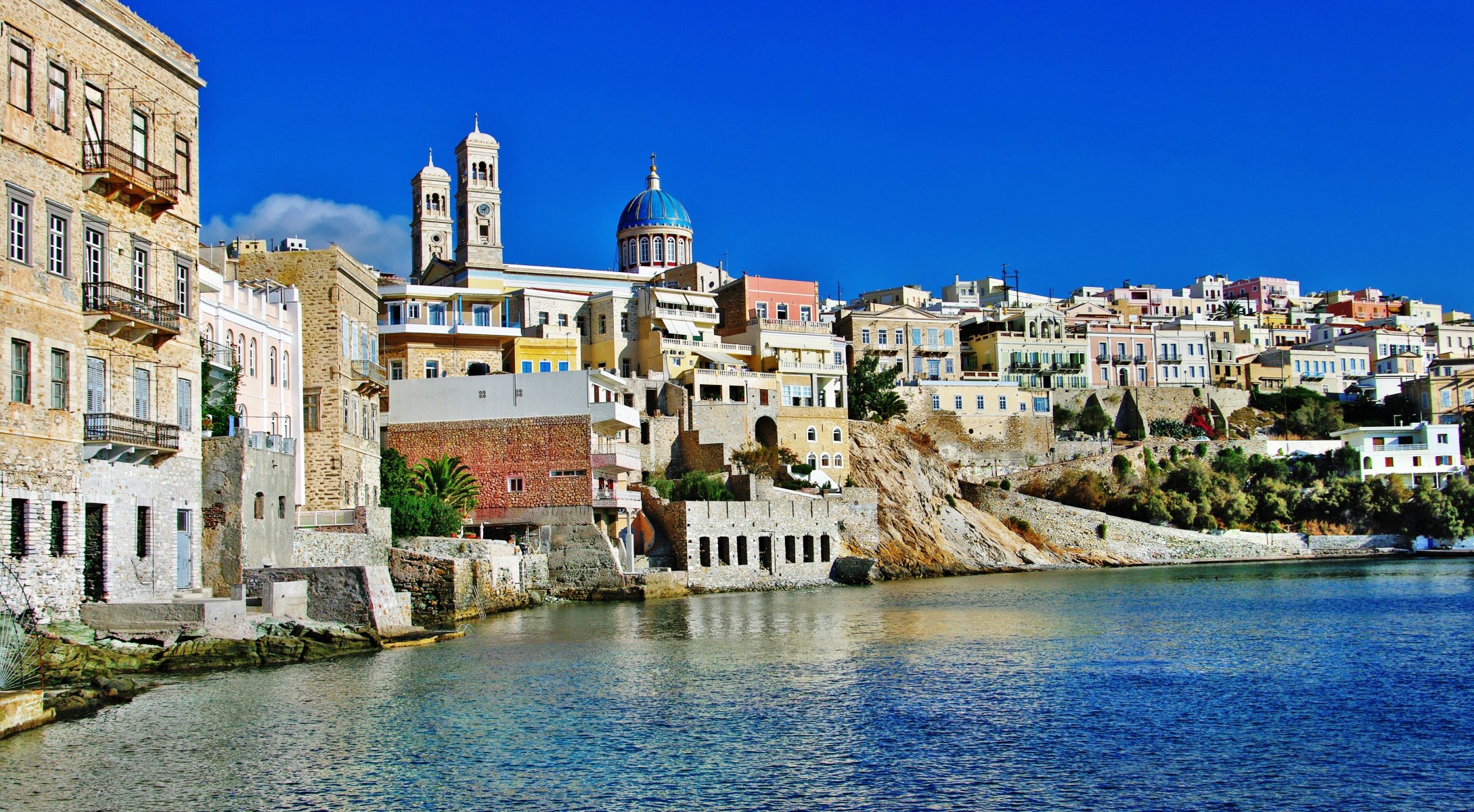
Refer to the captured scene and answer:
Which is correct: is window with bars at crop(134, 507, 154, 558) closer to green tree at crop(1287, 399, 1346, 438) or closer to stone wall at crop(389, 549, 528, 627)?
stone wall at crop(389, 549, 528, 627)

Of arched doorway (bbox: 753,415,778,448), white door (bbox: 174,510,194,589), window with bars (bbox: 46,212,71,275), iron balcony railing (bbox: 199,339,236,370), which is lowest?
white door (bbox: 174,510,194,589)

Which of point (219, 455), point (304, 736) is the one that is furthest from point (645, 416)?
point (304, 736)

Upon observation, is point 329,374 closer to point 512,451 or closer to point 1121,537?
point 512,451

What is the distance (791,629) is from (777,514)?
1984 centimetres

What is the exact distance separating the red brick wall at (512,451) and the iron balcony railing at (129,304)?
22.5m

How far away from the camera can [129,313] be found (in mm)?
28016

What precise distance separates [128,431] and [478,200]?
5330cm

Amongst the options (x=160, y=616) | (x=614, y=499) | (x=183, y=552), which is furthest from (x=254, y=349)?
(x=614, y=499)

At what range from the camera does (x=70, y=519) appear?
87.5 ft

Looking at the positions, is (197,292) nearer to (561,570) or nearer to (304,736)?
(304,736)

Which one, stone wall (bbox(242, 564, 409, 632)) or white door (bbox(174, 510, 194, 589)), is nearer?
white door (bbox(174, 510, 194, 589))

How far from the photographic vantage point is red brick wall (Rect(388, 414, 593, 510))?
52062 mm

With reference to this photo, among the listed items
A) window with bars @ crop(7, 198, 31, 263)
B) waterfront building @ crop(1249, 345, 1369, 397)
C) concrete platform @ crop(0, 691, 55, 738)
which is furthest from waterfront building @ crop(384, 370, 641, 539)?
waterfront building @ crop(1249, 345, 1369, 397)

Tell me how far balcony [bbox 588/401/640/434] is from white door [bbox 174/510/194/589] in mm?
23119
